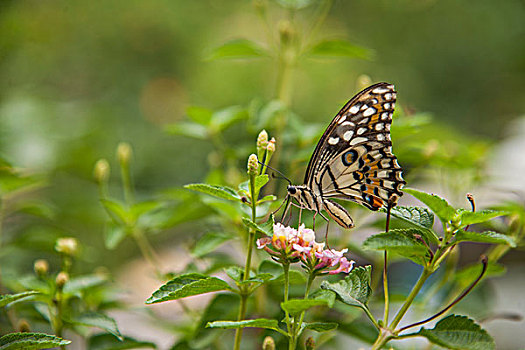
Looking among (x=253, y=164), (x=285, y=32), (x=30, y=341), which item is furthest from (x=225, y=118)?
(x=30, y=341)

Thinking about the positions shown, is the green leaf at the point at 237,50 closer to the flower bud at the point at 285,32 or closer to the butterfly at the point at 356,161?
the flower bud at the point at 285,32

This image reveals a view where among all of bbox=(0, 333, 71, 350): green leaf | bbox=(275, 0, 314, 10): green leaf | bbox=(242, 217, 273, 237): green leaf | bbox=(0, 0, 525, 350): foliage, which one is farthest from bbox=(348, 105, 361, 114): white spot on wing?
bbox=(0, 333, 71, 350): green leaf

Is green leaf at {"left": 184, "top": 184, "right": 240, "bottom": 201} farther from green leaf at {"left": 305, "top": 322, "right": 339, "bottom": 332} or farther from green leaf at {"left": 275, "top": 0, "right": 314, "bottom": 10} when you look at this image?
green leaf at {"left": 275, "top": 0, "right": 314, "bottom": 10}

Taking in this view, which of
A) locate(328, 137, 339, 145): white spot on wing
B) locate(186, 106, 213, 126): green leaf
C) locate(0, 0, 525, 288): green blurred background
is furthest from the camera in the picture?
locate(0, 0, 525, 288): green blurred background

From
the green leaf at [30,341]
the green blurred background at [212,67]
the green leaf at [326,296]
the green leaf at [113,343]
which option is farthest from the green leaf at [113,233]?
the green blurred background at [212,67]

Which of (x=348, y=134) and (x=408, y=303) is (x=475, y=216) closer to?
(x=408, y=303)

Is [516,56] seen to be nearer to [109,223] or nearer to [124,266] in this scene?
[124,266]

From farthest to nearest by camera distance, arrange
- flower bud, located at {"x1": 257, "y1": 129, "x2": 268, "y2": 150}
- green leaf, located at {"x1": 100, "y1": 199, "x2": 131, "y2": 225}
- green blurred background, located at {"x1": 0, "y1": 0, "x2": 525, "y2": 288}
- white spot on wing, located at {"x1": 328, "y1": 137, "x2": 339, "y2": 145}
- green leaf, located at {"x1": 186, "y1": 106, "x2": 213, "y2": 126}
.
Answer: green blurred background, located at {"x1": 0, "y1": 0, "x2": 525, "y2": 288} < green leaf, located at {"x1": 186, "y1": 106, "x2": 213, "y2": 126} < green leaf, located at {"x1": 100, "y1": 199, "x2": 131, "y2": 225} < white spot on wing, located at {"x1": 328, "y1": 137, "x2": 339, "y2": 145} < flower bud, located at {"x1": 257, "y1": 129, "x2": 268, "y2": 150}
